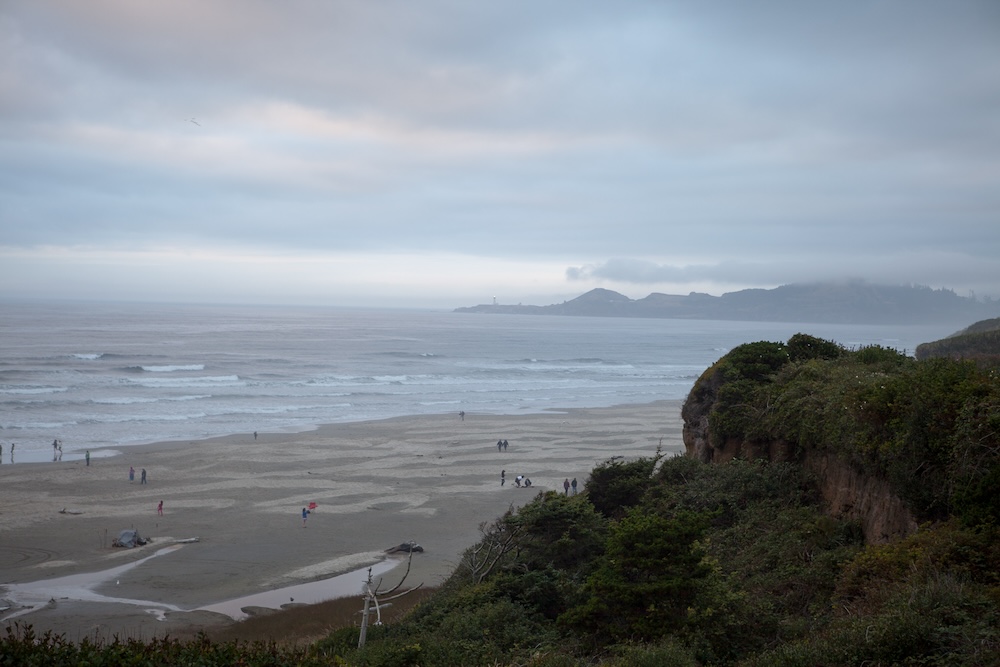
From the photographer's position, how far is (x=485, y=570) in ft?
40.7

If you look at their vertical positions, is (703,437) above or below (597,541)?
above

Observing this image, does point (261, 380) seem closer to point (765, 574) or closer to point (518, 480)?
point (518, 480)

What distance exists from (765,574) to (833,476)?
2.47 meters

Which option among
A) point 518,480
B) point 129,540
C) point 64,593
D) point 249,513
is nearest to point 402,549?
point 249,513

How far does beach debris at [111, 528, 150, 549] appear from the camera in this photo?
75.0 ft

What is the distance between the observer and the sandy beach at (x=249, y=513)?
1892 centimetres

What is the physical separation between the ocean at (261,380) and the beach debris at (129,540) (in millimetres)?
15438

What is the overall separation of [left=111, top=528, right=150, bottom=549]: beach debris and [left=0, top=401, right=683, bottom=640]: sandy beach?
30cm

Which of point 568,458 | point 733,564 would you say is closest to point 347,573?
point 733,564

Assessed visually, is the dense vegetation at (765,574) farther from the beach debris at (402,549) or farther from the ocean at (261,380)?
the ocean at (261,380)

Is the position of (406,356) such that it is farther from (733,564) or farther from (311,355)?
(733,564)

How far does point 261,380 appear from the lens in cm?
6825

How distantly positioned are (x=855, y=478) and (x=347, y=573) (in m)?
14.7

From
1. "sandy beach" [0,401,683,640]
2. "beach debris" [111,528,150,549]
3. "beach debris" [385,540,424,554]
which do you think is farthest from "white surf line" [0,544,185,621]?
"beach debris" [385,540,424,554]
